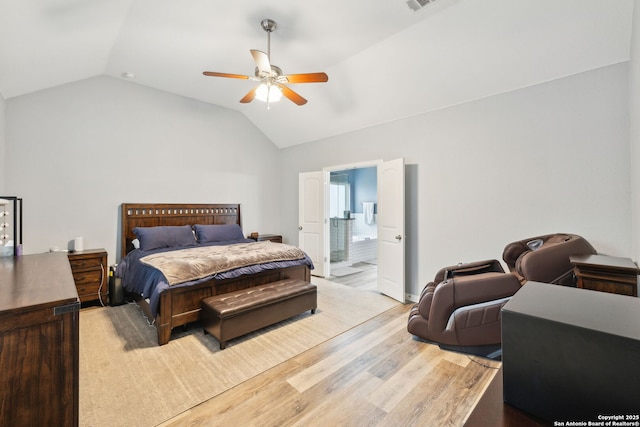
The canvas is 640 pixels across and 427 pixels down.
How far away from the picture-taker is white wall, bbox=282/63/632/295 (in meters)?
2.67

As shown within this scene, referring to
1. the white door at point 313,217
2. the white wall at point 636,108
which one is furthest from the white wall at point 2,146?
the white wall at point 636,108

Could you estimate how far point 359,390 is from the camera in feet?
6.84

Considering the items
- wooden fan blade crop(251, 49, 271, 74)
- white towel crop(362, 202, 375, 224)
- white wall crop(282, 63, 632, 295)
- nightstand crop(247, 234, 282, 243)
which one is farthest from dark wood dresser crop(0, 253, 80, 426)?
Answer: white towel crop(362, 202, 375, 224)

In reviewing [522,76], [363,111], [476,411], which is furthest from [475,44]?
[476,411]

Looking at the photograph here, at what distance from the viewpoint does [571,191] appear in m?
2.86

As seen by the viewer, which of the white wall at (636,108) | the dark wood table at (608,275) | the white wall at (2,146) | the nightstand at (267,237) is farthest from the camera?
the nightstand at (267,237)

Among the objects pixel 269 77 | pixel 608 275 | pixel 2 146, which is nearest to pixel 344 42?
pixel 269 77

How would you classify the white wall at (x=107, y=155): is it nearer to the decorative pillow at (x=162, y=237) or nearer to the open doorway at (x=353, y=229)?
the decorative pillow at (x=162, y=237)

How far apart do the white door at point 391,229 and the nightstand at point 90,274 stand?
13.0ft

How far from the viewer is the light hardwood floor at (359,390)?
181cm

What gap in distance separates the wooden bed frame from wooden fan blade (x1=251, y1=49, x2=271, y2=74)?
2.28 meters

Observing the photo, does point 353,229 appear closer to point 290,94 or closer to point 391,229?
point 391,229

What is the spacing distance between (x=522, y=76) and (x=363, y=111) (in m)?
2.04

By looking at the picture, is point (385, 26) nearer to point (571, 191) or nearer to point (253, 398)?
point (571, 191)
